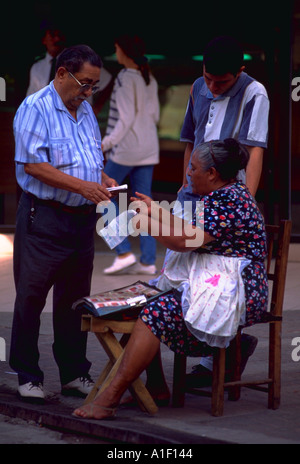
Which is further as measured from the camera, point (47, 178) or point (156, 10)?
point (156, 10)

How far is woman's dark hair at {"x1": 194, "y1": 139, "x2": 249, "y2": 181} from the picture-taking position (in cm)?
568

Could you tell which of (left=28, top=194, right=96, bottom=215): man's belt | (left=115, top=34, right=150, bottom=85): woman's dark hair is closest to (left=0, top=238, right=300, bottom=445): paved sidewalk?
(left=28, top=194, right=96, bottom=215): man's belt

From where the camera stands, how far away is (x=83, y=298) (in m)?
5.75

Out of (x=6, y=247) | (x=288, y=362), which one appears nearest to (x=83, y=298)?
(x=288, y=362)

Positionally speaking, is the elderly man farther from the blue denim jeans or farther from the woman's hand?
the blue denim jeans

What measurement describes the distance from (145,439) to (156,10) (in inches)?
322

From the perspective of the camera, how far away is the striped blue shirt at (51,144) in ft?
19.4

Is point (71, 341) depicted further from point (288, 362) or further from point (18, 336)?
point (288, 362)

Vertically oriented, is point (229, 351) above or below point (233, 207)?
below

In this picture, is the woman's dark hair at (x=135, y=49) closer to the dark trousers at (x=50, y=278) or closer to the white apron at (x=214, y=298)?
the dark trousers at (x=50, y=278)

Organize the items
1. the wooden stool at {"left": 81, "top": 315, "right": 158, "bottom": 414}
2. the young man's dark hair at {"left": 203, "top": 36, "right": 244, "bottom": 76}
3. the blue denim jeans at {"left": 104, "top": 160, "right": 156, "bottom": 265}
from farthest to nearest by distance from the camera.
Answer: the blue denim jeans at {"left": 104, "top": 160, "right": 156, "bottom": 265} → the young man's dark hair at {"left": 203, "top": 36, "right": 244, "bottom": 76} → the wooden stool at {"left": 81, "top": 315, "right": 158, "bottom": 414}

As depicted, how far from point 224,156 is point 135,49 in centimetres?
426
